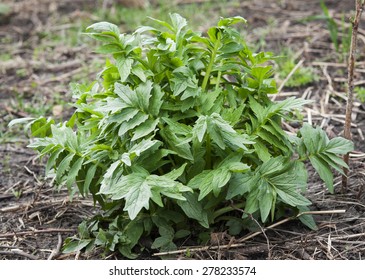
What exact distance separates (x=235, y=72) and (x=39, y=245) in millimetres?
1399

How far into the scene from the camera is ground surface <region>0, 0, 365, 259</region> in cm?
326

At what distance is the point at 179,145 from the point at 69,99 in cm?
258

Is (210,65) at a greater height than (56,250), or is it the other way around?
(210,65)

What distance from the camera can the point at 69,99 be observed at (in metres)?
5.32

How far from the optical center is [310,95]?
4930mm

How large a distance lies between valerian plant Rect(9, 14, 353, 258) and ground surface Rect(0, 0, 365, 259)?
15 centimetres

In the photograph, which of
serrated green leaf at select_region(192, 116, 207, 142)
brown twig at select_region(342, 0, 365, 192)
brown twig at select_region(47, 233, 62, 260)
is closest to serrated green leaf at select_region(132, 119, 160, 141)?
serrated green leaf at select_region(192, 116, 207, 142)

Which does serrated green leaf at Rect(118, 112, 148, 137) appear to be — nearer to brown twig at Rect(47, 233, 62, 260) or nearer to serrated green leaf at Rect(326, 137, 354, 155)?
brown twig at Rect(47, 233, 62, 260)

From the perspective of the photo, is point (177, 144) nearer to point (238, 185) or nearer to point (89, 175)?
point (238, 185)

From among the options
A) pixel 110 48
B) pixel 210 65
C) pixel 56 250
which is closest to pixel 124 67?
pixel 110 48

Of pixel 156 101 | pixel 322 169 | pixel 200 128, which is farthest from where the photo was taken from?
pixel 322 169

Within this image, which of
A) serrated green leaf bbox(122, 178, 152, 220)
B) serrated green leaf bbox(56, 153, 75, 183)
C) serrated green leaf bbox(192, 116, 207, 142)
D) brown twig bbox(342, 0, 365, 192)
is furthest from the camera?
brown twig bbox(342, 0, 365, 192)

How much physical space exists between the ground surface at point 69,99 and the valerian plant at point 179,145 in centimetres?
15
